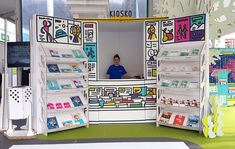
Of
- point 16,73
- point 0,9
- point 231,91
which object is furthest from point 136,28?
point 0,9

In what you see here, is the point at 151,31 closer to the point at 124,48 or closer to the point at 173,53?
the point at 173,53

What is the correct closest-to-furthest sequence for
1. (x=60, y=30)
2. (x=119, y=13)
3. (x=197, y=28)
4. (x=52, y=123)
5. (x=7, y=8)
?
1. (x=52, y=123)
2. (x=197, y=28)
3. (x=60, y=30)
4. (x=119, y=13)
5. (x=7, y=8)

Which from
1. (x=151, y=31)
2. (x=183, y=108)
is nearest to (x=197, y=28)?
(x=151, y=31)

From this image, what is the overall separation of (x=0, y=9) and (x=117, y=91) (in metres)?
8.52

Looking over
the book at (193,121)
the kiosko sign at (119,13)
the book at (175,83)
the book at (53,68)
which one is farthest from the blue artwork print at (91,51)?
the kiosko sign at (119,13)

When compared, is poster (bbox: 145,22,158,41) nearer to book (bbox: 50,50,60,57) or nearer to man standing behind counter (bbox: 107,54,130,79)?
man standing behind counter (bbox: 107,54,130,79)

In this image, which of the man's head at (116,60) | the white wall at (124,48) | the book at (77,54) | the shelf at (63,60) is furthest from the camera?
the white wall at (124,48)

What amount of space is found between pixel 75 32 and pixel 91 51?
21.7 inches

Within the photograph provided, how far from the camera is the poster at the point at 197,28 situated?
5125mm

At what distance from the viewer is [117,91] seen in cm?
595

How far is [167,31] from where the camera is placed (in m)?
5.74

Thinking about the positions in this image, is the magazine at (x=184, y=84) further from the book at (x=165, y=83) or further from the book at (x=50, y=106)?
the book at (x=50, y=106)

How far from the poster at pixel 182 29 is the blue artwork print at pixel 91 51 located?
1818mm

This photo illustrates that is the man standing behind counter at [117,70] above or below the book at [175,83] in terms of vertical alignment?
above
